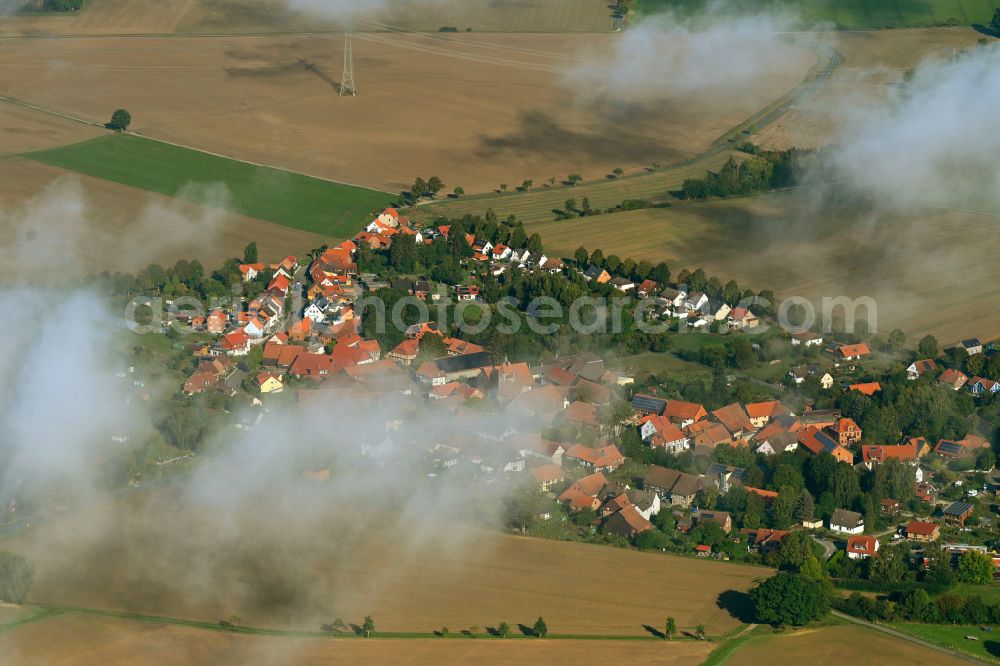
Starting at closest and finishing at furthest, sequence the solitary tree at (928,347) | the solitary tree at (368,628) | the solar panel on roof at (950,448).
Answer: the solitary tree at (368,628) < the solar panel on roof at (950,448) < the solitary tree at (928,347)

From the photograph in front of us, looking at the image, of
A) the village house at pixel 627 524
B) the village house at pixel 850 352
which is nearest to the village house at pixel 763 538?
the village house at pixel 627 524

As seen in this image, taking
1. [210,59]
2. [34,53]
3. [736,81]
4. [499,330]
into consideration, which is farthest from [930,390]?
[34,53]

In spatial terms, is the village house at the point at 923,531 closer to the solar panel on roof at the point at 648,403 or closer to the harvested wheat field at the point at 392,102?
the solar panel on roof at the point at 648,403

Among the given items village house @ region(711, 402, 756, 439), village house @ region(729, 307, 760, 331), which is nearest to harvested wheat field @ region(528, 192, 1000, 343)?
village house @ region(729, 307, 760, 331)

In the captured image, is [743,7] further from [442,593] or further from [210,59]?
[442,593]

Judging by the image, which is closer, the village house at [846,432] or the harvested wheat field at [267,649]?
the harvested wheat field at [267,649]

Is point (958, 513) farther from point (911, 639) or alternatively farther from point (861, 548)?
point (911, 639)

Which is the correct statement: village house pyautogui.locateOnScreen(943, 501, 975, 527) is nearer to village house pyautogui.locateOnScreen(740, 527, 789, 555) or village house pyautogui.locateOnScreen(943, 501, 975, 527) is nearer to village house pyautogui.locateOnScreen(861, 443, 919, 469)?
village house pyautogui.locateOnScreen(861, 443, 919, 469)

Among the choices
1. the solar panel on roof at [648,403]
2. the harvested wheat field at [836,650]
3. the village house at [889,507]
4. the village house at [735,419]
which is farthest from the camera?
the solar panel on roof at [648,403]
